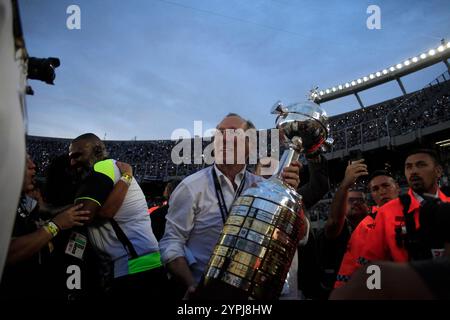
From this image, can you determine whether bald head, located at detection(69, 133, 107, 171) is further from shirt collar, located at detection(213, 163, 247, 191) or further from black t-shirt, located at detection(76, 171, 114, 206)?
shirt collar, located at detection(213, 163, 247, 191)

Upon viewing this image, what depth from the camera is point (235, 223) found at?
0.90 m

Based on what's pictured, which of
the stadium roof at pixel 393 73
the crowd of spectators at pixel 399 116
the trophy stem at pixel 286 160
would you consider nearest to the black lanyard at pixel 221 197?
the trophy stem at pixel 286 160

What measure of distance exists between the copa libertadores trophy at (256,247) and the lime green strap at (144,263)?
87 centimetres

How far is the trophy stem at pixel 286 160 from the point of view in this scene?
1.10 metres

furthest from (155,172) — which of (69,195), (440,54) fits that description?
(69,195)

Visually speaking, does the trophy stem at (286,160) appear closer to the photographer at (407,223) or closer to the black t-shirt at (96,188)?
the photographer at (407,223)

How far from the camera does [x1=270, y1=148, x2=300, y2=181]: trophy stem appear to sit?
1101 mm

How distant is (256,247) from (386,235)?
1.42 metres

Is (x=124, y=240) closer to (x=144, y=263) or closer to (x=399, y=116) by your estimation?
(x=144, y=263)

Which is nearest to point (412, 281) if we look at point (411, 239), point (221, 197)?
point (221, 197)

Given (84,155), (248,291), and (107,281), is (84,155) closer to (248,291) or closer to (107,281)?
(107,281)

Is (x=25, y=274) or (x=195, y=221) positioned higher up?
(x=195, y=221)

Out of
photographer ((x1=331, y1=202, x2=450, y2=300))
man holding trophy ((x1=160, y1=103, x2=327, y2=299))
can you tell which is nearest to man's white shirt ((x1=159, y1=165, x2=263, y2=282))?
man holding trophy ((x1=160, y1=103, x2=327, y2=299))

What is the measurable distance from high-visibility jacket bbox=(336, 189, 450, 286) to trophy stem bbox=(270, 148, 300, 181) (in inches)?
41.6
